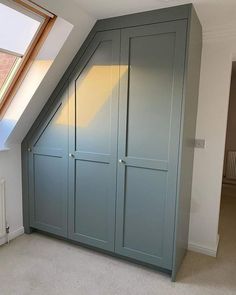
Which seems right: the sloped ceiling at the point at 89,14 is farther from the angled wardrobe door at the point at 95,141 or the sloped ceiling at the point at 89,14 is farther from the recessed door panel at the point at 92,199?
the recessed door panel at the point at 92,199

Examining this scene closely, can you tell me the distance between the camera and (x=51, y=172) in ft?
8.51

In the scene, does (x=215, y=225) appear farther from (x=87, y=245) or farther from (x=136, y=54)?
(x=136, y=54)

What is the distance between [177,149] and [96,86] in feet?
3.06

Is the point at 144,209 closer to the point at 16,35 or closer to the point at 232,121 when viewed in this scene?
the point at 16,35

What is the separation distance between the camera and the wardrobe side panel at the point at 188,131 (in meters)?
1.92

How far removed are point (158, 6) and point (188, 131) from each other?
102 centimetres

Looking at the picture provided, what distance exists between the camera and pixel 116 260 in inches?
92.7

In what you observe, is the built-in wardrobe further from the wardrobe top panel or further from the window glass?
the window glass

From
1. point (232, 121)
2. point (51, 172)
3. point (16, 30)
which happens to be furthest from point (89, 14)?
point (232, 121)

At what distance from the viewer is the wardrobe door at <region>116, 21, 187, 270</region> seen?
6.38 feet

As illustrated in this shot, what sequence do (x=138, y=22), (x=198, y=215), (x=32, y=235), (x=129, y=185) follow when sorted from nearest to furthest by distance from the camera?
1. (x=138, y=22)
2. (x=129, y=185)
3. (x=198, y=215)
4. (x=32, y=235)

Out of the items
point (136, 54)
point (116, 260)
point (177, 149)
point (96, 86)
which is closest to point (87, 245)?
point (116, 260)

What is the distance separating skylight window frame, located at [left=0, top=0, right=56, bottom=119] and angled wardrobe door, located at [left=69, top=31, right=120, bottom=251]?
0.39 metres

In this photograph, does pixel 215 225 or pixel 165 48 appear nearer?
pixel 165 48
